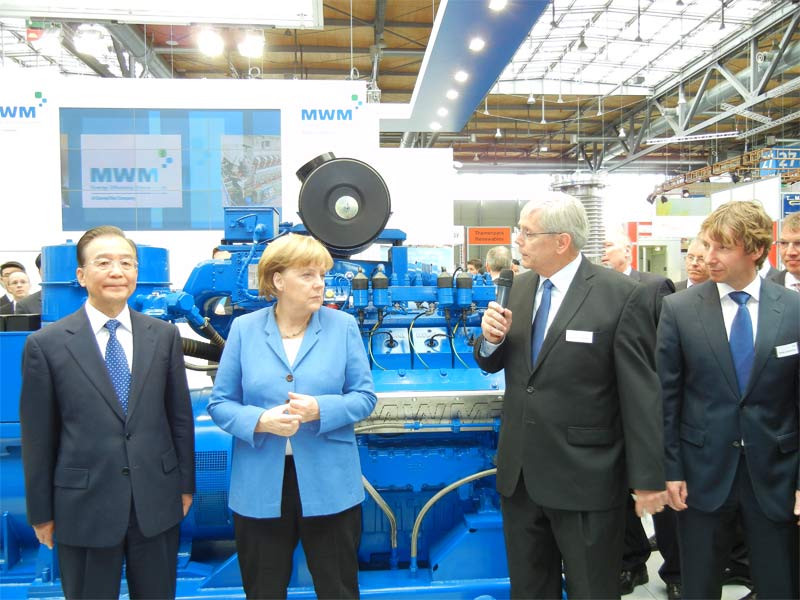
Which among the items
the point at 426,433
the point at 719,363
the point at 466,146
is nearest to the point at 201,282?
the point at 426,433

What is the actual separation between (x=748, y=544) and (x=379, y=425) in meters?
1.35

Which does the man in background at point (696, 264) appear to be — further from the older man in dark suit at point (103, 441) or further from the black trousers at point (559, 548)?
the older man in dark suit at point (103, 441)

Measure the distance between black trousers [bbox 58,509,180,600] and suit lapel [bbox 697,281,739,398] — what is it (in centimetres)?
184

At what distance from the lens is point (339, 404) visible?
61.6 inches

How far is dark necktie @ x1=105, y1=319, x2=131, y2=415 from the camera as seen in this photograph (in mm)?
1561

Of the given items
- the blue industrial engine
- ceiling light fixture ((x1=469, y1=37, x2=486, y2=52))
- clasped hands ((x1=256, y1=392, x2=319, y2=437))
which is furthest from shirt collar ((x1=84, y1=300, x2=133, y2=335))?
ceiling light fixture ((x1=469, y1=37, x2=486, y2=52))

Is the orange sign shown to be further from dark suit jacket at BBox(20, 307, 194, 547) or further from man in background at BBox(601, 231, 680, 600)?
dark suit jacket at BBox(20, 307, 194, 547)

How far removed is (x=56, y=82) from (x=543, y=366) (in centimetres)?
684

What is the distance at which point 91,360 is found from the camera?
1529mm

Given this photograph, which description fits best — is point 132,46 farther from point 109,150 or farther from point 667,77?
point 667,77

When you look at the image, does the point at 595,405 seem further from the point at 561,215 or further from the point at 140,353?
the point at 140,353

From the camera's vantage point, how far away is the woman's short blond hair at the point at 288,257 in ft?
5.41

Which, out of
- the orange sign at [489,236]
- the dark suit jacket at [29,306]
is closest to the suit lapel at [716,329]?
the dark suit jacket at [29,306]

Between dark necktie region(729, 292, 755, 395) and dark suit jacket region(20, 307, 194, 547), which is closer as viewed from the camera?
dark suit jacket region(20, 307, 194, 547)
